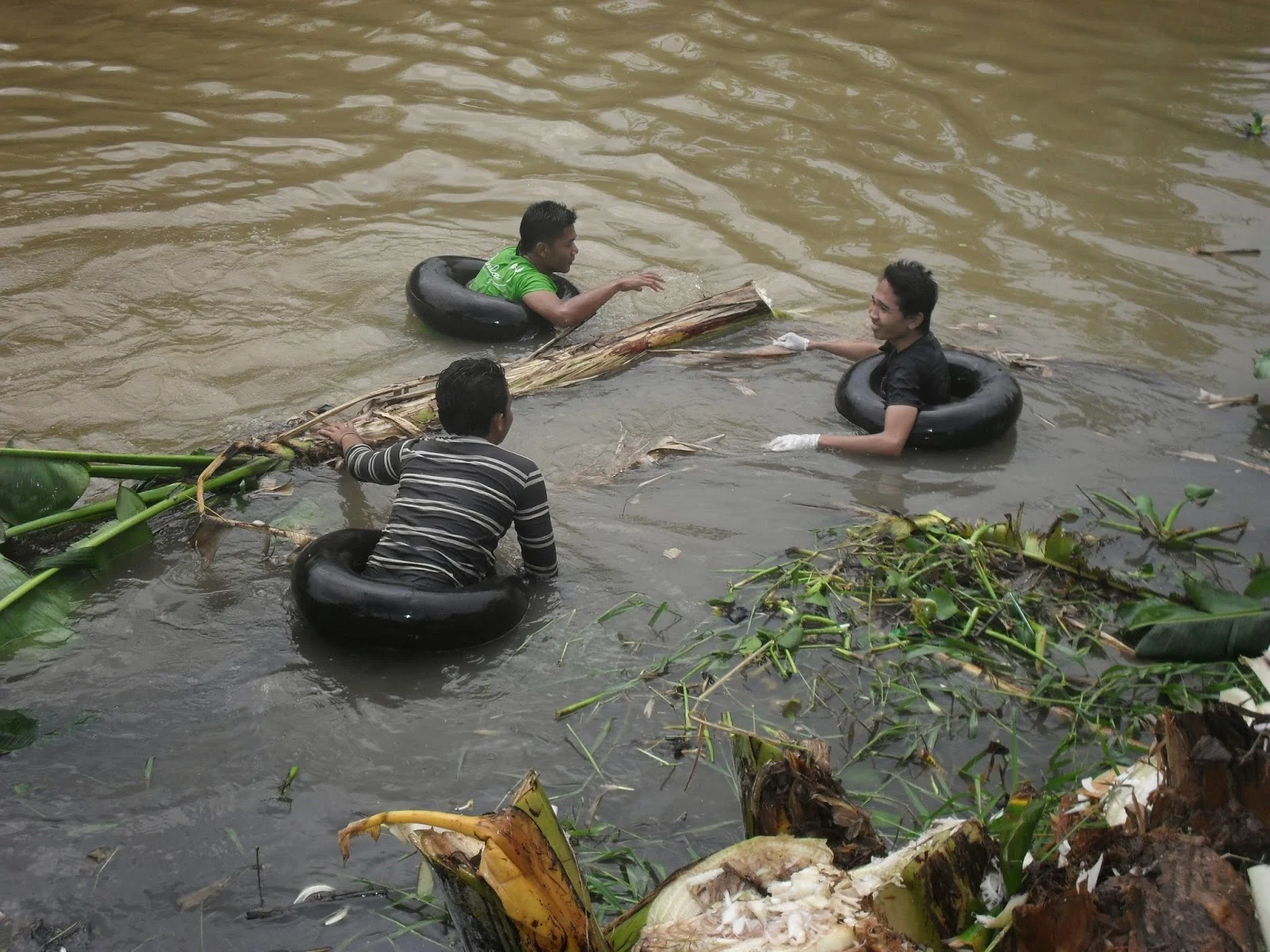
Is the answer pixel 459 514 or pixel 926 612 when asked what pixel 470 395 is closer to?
pixel 459 514

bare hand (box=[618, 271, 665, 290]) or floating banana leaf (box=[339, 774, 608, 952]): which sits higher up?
bare hand (box=[618, 271, 665, 290])

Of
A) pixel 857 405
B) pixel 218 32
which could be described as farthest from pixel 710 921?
pixel 218 32

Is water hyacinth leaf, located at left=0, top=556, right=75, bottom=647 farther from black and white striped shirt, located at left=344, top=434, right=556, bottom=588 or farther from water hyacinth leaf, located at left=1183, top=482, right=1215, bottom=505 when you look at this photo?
water hyacinth leaf, located at left=1183, top=482, right=1215, bottom=505

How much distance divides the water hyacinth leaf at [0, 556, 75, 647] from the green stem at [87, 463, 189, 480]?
65 centimetres

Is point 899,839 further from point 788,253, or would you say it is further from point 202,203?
point 202,203

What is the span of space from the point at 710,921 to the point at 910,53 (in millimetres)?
10941

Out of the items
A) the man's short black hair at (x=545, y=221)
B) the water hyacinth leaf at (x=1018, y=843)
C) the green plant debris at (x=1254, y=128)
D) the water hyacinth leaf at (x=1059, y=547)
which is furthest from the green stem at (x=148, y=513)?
the green plant debris at (x=1254, y=128)

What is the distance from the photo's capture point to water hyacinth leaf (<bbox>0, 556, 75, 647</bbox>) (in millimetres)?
4207

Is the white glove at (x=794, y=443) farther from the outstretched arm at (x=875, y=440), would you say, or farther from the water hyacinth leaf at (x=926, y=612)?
the water hyacinth leaf at (x=926, y=612)

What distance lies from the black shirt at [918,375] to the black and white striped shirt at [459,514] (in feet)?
8.37

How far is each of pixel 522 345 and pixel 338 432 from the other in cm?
247

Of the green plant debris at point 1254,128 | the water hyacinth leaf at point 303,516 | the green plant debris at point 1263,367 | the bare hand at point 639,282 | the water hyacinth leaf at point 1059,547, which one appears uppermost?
the green plant debris at point 1254,128

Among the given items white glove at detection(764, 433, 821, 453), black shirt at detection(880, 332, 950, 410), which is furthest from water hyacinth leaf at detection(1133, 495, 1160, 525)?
white glove at detection(764, 433, 821, 453)

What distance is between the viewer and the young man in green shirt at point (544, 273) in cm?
764
